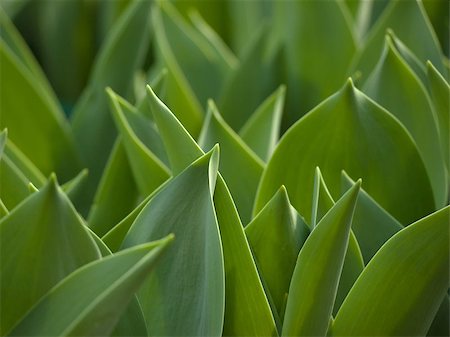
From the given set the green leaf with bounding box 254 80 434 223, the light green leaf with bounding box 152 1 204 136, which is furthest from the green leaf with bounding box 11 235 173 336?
the light green leaf with bounding box 152 1 204 136

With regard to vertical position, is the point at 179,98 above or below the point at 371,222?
above

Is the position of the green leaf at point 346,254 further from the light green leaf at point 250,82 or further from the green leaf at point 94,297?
the light green leaf at point 250,82

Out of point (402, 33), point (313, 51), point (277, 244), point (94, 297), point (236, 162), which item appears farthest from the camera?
point (313, 51)

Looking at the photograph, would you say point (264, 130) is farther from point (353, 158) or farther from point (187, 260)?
point (187, 260)

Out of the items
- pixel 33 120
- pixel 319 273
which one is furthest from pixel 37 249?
pixel 33 120

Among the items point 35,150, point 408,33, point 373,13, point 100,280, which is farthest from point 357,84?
point 100,280

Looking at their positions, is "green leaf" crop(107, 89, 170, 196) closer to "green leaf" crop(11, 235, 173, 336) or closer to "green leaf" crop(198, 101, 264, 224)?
"green leaf" crop(198, 101, 264, 224)
